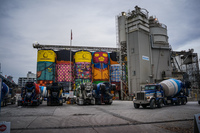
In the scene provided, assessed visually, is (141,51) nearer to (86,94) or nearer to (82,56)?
(86,94)

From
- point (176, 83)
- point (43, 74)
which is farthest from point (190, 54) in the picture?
point (43, 74)

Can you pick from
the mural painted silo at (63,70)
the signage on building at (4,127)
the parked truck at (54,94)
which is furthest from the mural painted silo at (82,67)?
the signage on building at (4,127)

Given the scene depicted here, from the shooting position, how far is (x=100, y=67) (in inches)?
2362

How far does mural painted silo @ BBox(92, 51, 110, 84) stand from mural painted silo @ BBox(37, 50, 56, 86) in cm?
1426

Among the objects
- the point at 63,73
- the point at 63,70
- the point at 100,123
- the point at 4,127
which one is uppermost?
the point at 63,70

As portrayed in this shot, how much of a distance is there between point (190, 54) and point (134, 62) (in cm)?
2354

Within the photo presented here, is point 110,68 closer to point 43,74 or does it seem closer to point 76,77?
point 76,77

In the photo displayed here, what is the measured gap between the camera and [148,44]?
44656 mm

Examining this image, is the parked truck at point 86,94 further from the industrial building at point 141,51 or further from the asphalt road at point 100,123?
the industrial building at point 141,51

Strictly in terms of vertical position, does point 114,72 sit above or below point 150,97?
above

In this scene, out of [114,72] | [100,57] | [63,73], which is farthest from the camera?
[114,72]

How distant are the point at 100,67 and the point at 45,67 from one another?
742 inches

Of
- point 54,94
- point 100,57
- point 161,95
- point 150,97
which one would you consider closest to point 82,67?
point 100,57

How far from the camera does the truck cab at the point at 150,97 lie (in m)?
18.5
